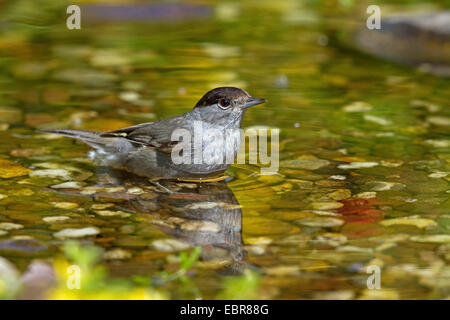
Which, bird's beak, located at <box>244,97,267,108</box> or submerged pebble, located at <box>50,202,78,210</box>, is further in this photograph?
bird's beak, located at <box>244,97,267,108</box>

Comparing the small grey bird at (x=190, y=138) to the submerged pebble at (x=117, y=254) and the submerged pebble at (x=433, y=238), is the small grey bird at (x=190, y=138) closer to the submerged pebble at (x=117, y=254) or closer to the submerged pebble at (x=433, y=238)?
the submerged pebble at (x=117, y=254)

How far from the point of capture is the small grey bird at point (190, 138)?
5848mm

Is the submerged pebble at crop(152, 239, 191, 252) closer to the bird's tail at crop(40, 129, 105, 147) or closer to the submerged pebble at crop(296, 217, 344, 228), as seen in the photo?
the submerged pebble at crop(296, 217, 344, 228)

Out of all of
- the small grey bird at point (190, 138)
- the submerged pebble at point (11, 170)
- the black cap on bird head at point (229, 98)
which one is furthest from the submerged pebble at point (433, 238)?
the submerged pebble at point (11, 170)

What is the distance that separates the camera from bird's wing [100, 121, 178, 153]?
19.4 ft

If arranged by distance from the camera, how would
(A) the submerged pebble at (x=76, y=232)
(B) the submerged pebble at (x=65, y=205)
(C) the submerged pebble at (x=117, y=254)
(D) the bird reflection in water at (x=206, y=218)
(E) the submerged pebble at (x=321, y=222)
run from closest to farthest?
(C) the submerged pebble at (x=117, y=254), (D) the bird reflection in water at (x=206, y=218), (A) the submerged pebble at (x=76, y=232), (E) the submerged pebble at (x=321, y=222), (B) the submerged pebble at (x=65, y=205)

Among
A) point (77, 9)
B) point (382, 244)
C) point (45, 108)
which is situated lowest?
point (382, 244)

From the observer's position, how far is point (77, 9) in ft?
38.0

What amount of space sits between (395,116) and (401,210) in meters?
2.34

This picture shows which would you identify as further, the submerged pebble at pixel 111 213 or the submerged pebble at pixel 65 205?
the submerged pebble at pixel 65 205

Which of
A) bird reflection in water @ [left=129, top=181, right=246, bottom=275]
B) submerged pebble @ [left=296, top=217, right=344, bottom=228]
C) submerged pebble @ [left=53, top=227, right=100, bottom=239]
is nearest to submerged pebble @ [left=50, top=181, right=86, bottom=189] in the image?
bird reflection in water @ [left=129, top=181, right=246, bottom=275]

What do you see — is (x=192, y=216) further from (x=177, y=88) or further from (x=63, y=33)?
(x=63, y=33)

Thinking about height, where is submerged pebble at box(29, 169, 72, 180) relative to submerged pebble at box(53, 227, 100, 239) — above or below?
above
